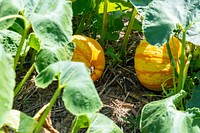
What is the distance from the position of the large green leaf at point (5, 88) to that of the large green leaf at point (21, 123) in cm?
53

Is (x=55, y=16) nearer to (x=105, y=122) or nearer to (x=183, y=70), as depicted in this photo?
(x=105, y=122)

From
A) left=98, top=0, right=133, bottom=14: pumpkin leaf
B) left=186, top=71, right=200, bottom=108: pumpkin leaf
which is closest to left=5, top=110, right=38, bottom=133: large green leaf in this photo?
left=186, top=71, right=200, bottom=108: pumpkin leaf

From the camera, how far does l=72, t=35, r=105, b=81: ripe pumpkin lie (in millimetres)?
2652

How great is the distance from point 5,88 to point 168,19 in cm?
91

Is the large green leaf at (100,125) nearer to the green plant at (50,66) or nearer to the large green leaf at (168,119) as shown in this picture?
the green plant at (50,66)

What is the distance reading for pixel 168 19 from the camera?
2139 millimetres

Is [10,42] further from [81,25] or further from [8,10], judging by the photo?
[81,25]

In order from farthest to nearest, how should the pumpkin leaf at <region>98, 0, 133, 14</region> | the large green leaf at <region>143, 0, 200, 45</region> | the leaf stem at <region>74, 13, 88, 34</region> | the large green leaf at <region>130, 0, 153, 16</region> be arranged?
1. the leaf stem at <region>74, 13, 88, 34</region>
2. the pumpkin leaf at <region>98, 0, 133, 14</region>
3. the large green leaf at <region>130, 0, 153, 16</region>
4. the large green leaf at <region>143, 0, 200, 45</region>

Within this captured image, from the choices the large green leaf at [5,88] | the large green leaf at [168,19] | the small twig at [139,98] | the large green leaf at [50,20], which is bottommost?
the small twig at [139,98]

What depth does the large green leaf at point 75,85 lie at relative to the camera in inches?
65.6

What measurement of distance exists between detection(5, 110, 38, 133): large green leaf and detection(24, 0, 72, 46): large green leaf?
30 cm

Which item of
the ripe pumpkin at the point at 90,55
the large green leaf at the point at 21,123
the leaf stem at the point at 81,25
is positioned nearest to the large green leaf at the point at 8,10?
the large green leaf at the point at 21,123

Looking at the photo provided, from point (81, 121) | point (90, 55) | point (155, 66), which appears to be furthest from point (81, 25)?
point (81, 121)

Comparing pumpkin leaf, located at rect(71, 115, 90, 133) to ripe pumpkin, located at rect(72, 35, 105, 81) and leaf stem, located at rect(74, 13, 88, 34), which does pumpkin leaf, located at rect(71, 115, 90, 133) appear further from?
leaf stem, located at rect(74, 13, 88, 34)
